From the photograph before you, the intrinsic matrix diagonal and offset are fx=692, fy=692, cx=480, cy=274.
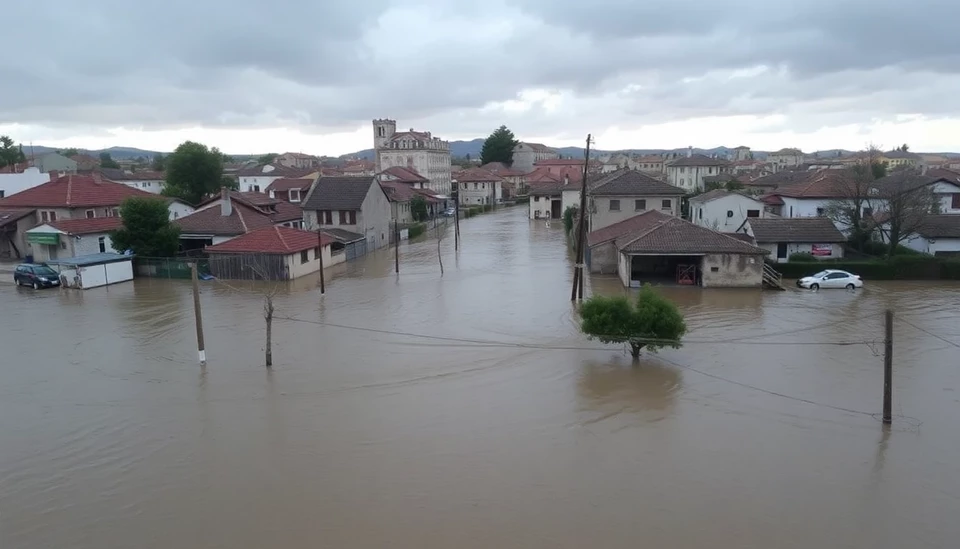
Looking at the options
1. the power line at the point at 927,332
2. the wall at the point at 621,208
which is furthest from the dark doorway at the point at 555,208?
the power line at the point at 927,332

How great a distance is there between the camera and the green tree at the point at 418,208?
66.8m

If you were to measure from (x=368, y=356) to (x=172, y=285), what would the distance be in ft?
58.2

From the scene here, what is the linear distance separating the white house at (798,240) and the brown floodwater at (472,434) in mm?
10740

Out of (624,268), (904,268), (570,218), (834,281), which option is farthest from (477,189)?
(834,281)

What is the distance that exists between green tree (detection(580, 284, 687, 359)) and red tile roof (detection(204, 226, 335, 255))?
734 inches

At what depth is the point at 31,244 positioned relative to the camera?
38938 millimetres

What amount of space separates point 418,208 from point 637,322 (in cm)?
4991

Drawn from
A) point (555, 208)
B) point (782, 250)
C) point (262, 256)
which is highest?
point (555, 208)

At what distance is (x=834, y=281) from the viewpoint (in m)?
31.0

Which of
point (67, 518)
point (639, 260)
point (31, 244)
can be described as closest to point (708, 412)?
point (67, 518)

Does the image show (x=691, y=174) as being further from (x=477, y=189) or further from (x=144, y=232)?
(x=144, y=232)

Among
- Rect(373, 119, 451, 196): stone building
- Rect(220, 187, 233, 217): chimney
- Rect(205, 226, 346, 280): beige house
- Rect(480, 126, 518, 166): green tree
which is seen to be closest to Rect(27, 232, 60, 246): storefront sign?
Rect(220, 187, 233, 217): chimney

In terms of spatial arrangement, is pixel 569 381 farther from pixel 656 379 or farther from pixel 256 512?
pixel 256 512

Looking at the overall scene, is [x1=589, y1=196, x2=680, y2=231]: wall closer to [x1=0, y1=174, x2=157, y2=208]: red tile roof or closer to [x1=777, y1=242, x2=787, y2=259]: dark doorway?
[x1=777, y1=242, x2=787, y2=259]: dark doorway
